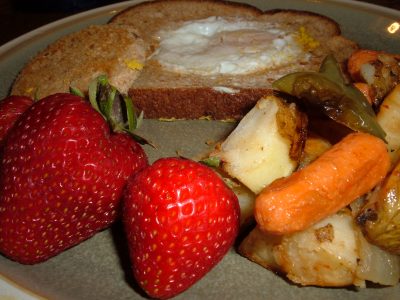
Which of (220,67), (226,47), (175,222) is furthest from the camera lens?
(226,47)

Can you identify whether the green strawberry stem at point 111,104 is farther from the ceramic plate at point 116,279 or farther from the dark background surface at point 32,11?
the dark background surface at point 32,11

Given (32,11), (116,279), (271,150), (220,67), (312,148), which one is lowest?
(32,11)

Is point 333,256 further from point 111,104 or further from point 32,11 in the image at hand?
point 32,11

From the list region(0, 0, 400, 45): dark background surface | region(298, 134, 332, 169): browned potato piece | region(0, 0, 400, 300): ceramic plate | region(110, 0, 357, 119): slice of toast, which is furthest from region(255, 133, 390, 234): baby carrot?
region(0, 0, 400, 45): dark background surface

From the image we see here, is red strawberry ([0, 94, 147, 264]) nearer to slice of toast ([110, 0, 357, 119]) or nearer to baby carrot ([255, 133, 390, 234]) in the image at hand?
baby carrot ([255, 133, 390, 234])

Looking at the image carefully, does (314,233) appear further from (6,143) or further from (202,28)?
(202,28)

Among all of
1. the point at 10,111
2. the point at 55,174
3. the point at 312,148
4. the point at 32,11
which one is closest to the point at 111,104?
the point at 55,174

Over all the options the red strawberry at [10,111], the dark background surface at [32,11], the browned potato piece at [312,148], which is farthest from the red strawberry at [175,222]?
the dark background surface at [32,11]
